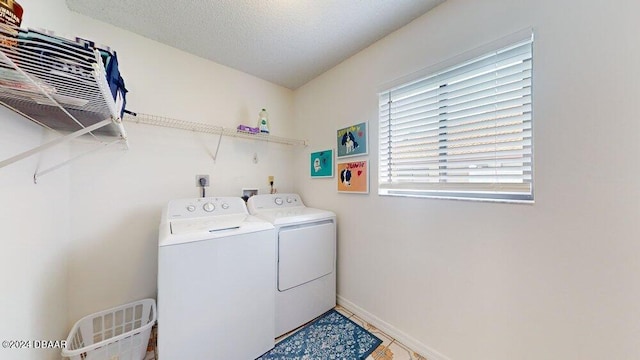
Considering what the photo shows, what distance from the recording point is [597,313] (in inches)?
35.3

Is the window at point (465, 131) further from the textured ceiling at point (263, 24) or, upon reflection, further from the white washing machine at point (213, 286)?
the white washing machine at point (213, 286)

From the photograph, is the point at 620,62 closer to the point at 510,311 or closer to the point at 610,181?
the point at 610,181

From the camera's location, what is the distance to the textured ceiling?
4.58 feet

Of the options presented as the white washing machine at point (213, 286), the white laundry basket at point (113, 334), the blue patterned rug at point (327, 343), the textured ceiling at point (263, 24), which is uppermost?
the textured ceiling at point (263, 24)

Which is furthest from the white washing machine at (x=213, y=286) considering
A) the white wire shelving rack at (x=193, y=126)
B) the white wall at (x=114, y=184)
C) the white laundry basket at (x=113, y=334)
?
the white wire shelving rack at (x=193, y=126)

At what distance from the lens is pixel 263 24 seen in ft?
5.14

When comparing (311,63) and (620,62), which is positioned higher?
(311,63)

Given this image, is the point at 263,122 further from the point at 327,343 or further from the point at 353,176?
the point at 327,343

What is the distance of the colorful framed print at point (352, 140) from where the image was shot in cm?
185

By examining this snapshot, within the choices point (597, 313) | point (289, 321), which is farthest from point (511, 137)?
point (289, 321)

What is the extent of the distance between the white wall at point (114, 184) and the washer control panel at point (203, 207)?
30 cm

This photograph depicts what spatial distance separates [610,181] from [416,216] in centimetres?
85

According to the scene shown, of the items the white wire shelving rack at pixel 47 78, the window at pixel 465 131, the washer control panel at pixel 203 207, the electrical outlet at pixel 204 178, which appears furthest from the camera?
the electrical outlet at pixel 204 178

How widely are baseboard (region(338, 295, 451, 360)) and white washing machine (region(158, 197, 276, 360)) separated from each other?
0.77 metres
